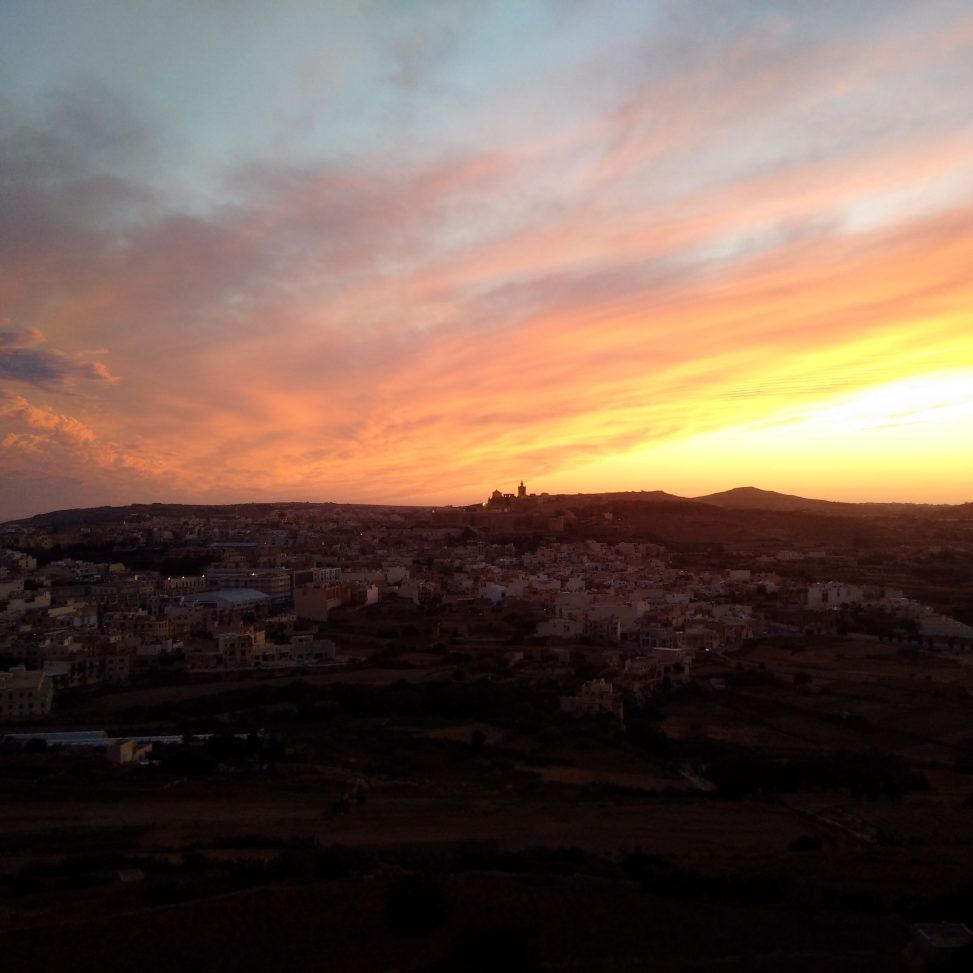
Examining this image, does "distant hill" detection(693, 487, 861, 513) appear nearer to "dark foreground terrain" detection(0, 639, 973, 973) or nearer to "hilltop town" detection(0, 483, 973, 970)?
"hilltop town" detection(0, 483, 973, 970)

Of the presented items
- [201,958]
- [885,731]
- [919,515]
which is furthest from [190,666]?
[919,515]

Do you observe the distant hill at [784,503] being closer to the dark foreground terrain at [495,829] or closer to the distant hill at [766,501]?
the distant hill at [766,501]

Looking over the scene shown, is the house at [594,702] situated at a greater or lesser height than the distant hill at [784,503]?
lesser

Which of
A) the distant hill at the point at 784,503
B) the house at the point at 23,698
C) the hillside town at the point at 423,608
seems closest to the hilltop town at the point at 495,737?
the house at the point at 23,698

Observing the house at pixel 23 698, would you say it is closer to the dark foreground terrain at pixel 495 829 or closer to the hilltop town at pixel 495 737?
the hilltop town at pixel 495 737

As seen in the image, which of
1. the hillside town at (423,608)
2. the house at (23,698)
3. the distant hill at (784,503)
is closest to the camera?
the house at (23,698)

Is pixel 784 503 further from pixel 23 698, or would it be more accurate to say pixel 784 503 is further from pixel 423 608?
pixel 23 698

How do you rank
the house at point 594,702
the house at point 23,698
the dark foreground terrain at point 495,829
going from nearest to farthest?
the dark foreground terrain at point 495,829 < the house at point 594,702 < the house at point 23,698

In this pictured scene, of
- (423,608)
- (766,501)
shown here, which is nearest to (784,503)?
(766,501)

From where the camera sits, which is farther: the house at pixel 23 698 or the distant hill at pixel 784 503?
the distant hill at pixel 784 503
